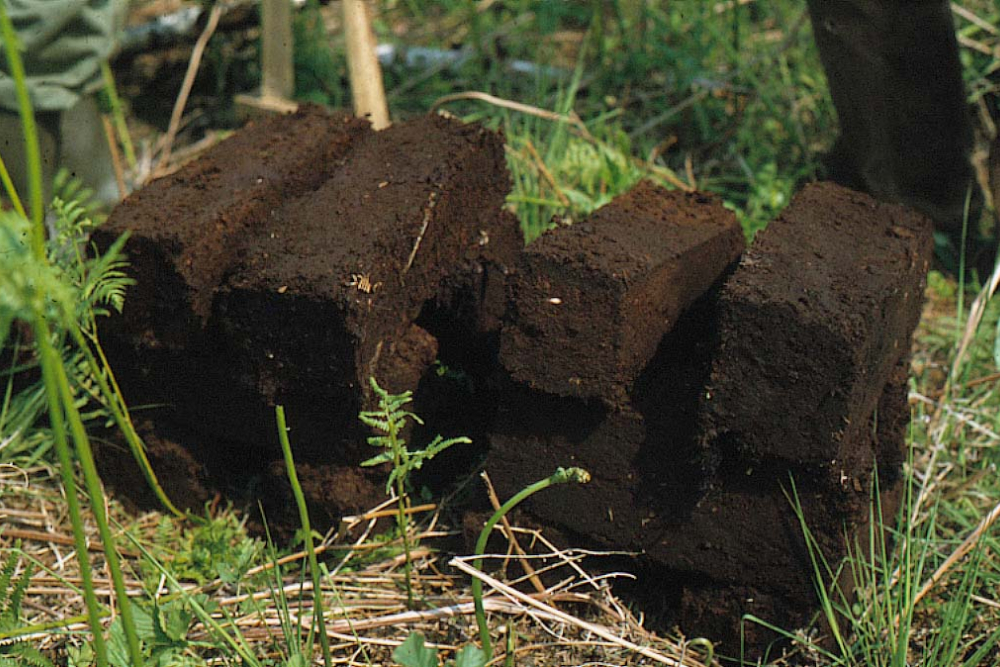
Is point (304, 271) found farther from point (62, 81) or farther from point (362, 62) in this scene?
point (62, 81)

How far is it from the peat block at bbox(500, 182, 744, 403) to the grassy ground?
380 mm

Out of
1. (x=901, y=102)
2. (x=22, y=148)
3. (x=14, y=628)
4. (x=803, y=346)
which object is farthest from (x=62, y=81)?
(x=901, y=102)

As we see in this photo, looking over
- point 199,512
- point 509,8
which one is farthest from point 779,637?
point 509,8

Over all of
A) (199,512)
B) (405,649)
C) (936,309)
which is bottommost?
(936,309)

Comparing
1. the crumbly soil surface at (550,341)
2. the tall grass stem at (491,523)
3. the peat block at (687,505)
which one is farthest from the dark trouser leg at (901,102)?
the tall grass stem at (491,523)

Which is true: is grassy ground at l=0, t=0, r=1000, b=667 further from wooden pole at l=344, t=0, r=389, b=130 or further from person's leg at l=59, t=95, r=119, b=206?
person's leg at l=59, t=95, r=119, b=206

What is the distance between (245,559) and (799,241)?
1.21 metres

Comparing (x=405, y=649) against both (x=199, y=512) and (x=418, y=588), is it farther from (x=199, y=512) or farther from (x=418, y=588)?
(x=199, y=512)

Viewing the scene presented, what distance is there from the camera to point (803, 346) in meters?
1.65

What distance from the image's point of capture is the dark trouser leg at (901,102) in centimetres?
288

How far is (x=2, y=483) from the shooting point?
2303 millimetres

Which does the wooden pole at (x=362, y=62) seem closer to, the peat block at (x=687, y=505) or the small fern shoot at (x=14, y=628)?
the peat block at (x=687, y=505)

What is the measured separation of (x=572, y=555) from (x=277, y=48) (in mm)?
2232

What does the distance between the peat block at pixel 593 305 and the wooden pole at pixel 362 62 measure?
1344mm
